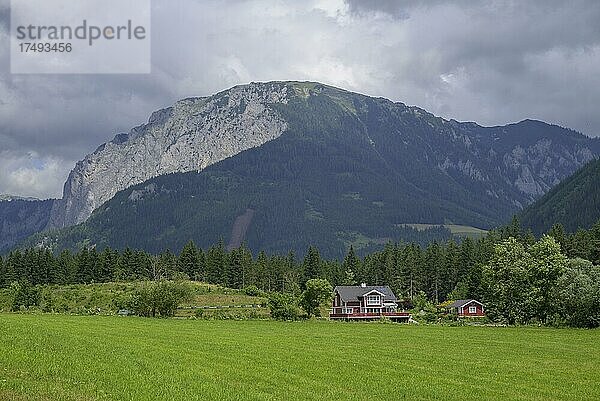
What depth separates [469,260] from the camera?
140m

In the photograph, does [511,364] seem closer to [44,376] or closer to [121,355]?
[121,355]

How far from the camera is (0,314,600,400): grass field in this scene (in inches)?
969

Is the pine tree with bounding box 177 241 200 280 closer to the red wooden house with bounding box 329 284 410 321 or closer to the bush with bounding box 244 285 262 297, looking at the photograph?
the bush with bounding box 244 285 262 297

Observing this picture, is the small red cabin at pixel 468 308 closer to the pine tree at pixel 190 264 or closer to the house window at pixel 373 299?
the house window at pixel 373 299

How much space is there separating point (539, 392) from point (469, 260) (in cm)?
11511

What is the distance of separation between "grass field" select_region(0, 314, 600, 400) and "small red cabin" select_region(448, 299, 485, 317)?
6912 cm

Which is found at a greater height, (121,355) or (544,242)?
(544,242)

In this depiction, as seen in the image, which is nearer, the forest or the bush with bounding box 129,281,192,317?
the bush with bounding box 129,281,192,317

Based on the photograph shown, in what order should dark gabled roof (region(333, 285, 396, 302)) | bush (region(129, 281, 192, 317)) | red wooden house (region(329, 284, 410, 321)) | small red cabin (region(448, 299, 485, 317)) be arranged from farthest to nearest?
dark gabled roof (region(333, 285, 396, 302))
red wooden house (region(329, 284, 410, 321))
small red cabin (region(448, 299, 485, 317))
bush (region(129, 281, 192, 317))

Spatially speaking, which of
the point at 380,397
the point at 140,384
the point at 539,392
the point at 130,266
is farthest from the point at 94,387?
the point at 130,266

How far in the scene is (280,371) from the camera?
32625 millimetres

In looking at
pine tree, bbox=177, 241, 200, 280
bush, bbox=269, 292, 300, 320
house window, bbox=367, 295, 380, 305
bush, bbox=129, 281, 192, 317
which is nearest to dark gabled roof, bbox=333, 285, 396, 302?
house window, bbox=367, 295, 380, 305

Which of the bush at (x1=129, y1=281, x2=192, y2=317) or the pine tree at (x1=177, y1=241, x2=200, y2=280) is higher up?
the pine tree at (x1=177, y1=241, x2=200, y2=280)

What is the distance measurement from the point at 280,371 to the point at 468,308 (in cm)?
9391
